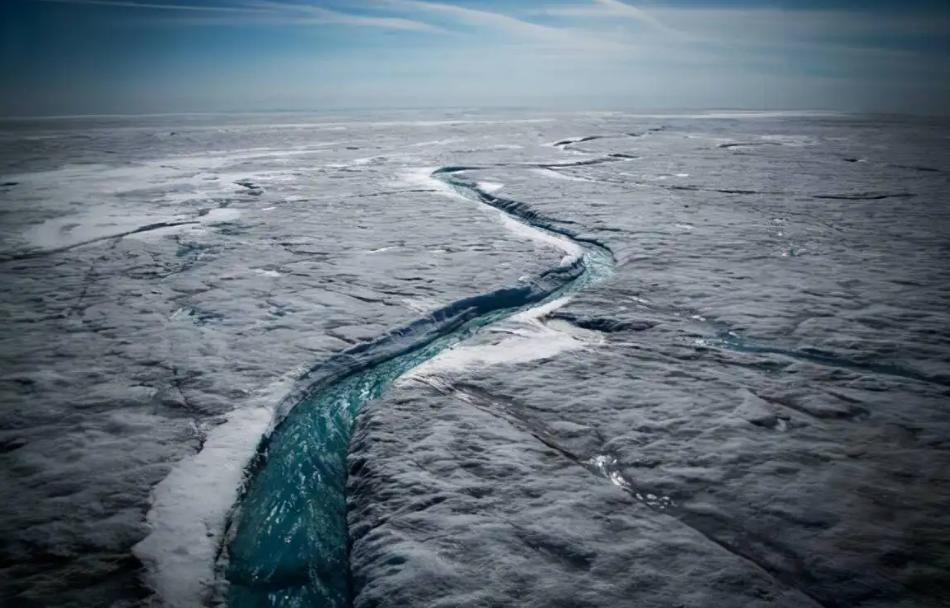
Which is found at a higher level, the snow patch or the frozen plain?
the frozen plain

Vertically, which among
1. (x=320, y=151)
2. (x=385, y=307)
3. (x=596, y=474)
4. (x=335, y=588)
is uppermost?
(x=320, y=151)

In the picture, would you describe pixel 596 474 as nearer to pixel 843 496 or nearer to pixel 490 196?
pixel 843 496

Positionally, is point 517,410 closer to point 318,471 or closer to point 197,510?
point 318,471

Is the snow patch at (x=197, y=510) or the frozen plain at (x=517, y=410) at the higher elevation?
the frozen plain at (x=517, y=410)

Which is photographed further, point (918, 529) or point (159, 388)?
point (159, 388)

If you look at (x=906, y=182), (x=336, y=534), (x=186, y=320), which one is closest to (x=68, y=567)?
(x=336, y=534)

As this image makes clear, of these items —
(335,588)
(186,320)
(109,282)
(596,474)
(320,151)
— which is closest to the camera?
(335,588)
